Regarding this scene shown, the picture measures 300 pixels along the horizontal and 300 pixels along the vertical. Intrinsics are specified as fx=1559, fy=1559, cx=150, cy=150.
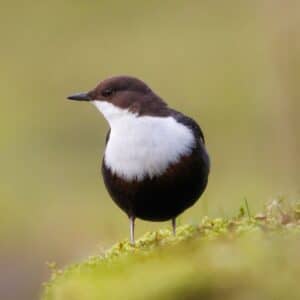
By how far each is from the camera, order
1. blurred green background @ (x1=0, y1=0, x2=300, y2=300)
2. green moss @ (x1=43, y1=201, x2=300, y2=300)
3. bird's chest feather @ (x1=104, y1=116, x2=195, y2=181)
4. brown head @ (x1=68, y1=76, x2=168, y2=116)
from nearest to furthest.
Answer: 1. green moss @ (x1=43, y1=201, x2=300, y2=300)
2. bird's chest feather @ (x1=104, y1=116, x2=195, y2=181)
3. brown head @ (x1=68, y1=76, x2=168, y2=116)
4. blurred green background @ (x1=0, y1=0, x2=300, y2=300)

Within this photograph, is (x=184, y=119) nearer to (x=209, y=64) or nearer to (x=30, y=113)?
(x=30, y=113)

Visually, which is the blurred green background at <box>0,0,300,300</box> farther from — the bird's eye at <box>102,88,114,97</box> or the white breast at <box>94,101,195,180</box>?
the bird's eye at <box>102,88,114,97</box>

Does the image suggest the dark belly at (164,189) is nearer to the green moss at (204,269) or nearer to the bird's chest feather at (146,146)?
the bird's chest feather at (146,146)

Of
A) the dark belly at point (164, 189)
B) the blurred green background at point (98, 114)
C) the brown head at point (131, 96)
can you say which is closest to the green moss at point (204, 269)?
the blurred green background at point (98, 114)

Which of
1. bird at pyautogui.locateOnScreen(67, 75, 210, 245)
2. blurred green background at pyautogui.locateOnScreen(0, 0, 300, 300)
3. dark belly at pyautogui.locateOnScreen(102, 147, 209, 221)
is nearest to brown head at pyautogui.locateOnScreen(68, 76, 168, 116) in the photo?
bird at pyautogui.locateOnScreen(67, 75, 210, 245)

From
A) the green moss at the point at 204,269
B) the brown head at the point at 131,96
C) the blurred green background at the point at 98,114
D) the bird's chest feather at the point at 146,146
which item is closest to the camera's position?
the green moss at the point at 204,269

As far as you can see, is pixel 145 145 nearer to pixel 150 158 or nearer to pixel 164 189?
pixel 150 158
